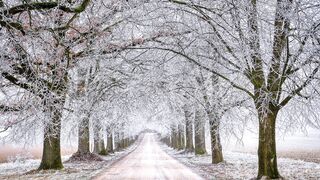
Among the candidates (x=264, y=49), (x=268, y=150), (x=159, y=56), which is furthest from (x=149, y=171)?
(x=264, y=49)

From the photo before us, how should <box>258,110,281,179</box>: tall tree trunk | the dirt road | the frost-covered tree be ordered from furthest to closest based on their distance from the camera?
1. the dirt road
2. <box>258,110,281,179</box>: tall tree trunk
3. the frost-covered tree

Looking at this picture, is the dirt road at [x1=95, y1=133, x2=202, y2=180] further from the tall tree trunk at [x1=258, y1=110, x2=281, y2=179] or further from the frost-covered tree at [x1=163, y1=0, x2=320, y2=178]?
the frost-covered tree at [x1=163, y1=0, x2=320, y2=178]

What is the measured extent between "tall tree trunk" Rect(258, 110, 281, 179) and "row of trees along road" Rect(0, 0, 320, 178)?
3cm

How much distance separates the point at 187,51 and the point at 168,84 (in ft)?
12.5

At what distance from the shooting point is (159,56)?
1861 cm

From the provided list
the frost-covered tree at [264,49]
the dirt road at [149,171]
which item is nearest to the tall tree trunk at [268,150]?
the frost-covered tree at [264,49]

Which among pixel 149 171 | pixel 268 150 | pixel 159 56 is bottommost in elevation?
pixel 149 171

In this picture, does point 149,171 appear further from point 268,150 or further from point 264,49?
point 264,49

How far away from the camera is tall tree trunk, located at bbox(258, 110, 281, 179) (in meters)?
14.5

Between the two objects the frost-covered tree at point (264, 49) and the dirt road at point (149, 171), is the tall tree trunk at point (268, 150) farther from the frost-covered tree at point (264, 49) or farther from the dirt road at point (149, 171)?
the dirt road at point (149, 171)

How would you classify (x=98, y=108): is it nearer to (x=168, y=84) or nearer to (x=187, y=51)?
(x=168, y=84)

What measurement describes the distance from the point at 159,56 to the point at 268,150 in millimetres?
6488

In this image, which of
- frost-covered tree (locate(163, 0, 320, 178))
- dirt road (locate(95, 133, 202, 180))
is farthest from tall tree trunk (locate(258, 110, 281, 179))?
dirt road (locate(95, 133, 202, 180))

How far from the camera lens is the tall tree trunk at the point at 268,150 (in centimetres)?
1450
